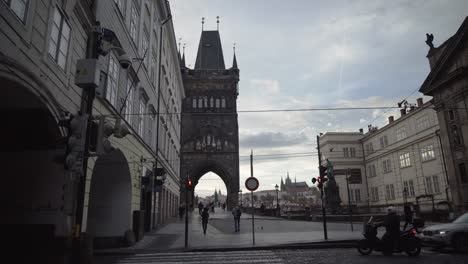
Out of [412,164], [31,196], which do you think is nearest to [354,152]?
[412,164]

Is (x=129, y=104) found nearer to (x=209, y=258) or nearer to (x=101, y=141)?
(x=209, y=258)

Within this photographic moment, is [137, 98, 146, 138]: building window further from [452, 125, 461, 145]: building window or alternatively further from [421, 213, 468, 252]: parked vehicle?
[452, 125, 461, 145]: building window

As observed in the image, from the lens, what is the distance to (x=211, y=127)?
2660 inches

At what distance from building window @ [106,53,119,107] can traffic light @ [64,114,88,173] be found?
7.70m

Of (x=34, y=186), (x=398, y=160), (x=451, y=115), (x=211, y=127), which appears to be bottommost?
(x=34, y=186)

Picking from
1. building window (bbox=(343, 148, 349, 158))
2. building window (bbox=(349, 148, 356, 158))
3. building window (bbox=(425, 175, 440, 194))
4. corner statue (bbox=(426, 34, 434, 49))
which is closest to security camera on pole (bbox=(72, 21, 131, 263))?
corner statue (bbox=(426, 34, 434, 49))

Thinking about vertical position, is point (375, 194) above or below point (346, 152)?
below

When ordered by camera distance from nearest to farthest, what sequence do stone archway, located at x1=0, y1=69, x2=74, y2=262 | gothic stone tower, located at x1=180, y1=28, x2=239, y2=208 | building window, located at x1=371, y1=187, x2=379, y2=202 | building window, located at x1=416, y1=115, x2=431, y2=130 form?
stone archway, located at x1=0, y1=69, x2=74, y2=262
building window, located at x1=416, y1=115, x2=431, y2=130
building window, located at x1=371, y1=187, x2=379, y2=202
gothic stone tower, located at x1=180, y1=28, x2=239, y2=208

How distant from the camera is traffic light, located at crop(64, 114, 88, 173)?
19.2 ft

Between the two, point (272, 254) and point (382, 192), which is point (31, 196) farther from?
point (382, 192)

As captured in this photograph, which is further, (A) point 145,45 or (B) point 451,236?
(A) point 145,45

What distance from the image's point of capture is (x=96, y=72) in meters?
6.73

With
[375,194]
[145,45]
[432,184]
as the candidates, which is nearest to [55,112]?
[145,45]

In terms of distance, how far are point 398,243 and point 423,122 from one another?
40.4 meters
